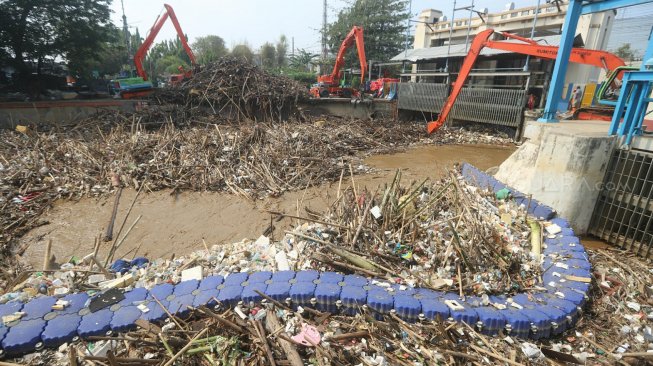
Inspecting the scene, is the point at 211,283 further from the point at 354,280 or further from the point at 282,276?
the point at 354,280

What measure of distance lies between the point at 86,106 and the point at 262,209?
955cm

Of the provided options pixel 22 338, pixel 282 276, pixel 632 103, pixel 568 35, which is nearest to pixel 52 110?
pixel 22 338

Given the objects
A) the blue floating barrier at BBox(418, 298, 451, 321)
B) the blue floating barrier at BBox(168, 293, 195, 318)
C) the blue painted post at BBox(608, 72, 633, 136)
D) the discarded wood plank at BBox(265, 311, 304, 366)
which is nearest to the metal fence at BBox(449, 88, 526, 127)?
the blue painted post at BBox(608, 72, 633, 136)

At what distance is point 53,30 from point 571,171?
20.5m

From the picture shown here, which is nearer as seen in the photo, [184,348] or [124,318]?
[184,348]

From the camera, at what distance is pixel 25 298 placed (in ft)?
10.5

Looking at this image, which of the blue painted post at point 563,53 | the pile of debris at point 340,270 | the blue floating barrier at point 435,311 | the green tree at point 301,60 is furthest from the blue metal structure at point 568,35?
the green tree at point 301,60

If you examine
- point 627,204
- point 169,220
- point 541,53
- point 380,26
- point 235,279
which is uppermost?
point 380,26

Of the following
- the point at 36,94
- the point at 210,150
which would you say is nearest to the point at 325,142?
the point at 210,150

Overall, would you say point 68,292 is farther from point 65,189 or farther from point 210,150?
point 210,150

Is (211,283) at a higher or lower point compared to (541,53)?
lower

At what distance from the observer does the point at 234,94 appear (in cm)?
1213

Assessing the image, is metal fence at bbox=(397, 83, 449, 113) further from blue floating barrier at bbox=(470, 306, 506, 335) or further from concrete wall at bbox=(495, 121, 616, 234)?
blue floating barrier at bbox=(470, 306, 506, 335)

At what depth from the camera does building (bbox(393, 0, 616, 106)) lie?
48.7ft
